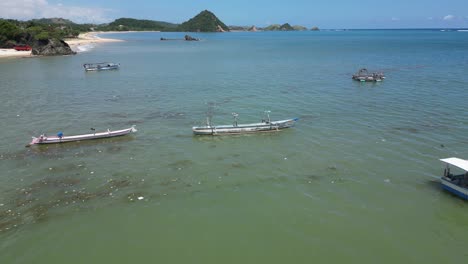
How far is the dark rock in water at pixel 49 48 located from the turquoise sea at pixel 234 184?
74520mm

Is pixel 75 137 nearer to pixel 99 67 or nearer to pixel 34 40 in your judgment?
pixel 99 67

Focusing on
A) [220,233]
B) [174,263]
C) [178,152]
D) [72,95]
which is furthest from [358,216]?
[72,95]

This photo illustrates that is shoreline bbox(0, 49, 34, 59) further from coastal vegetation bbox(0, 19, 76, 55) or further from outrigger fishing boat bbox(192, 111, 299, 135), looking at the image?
outrigger fishing boat bbox(192, 111, 299, 135)

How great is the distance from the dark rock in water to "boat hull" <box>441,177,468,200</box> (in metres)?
123

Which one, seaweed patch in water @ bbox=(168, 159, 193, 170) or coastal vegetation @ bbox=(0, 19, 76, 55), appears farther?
coastal vegetation @ bbox=(0, 19, 76, 55)

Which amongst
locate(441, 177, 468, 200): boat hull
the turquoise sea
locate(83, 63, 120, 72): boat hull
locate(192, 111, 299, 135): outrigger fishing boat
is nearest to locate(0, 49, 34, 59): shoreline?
locate(83, 63, 120, 72): boat hull

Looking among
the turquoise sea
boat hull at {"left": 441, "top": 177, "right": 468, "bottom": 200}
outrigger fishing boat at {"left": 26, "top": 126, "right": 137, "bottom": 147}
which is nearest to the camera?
the turquoise sea

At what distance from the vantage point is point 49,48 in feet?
377

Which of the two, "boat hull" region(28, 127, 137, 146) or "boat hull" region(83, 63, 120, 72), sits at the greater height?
"boat hull" region(83, 63, 120, 72)

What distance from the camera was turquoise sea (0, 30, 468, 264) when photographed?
1878cm

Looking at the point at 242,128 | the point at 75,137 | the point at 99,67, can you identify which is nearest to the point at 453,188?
the point at 242,128

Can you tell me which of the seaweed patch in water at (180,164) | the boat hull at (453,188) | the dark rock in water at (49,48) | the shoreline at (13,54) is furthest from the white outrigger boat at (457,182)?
the dark rock in water at (49,48)

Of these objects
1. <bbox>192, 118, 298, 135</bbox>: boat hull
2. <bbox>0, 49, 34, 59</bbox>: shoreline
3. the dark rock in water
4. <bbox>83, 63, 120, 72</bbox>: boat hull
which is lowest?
<bbox>192, 118, 298, 135</bbox>: boat hull

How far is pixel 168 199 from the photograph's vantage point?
2302 centimetres
